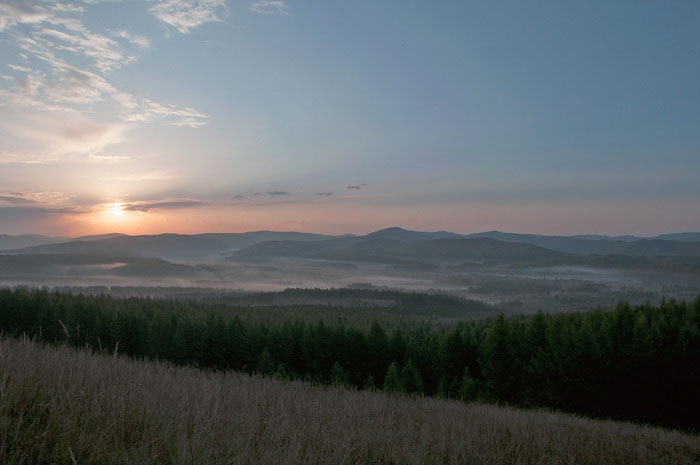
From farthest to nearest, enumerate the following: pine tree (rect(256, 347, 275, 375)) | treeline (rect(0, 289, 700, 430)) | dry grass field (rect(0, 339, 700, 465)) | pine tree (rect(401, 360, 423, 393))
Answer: pine tree (rect(256, 347, 275, 375)), pine tree (rect(401, 360, 423, 393)), treeline (rect(0, 289, 700, 430)), dry grass field (rect(0, 339, 700, 465))

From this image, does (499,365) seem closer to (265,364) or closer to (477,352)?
(477,352)

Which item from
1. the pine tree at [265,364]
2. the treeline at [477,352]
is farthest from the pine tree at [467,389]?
the pine tree at [265,364]

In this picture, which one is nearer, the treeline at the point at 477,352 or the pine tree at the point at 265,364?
the treeline at the point at 477,352

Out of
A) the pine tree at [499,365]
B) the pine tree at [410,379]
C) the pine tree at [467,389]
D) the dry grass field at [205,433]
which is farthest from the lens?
the pine tree at [499,365]

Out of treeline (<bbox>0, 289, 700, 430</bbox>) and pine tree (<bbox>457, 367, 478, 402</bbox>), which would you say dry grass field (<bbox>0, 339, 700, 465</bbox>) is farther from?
pine tree (<bbox>457, 367, 478, 402</bbox>)

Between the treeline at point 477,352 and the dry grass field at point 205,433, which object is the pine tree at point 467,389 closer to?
the treeline at point 477,352

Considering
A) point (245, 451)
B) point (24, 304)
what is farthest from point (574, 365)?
point (24, 304)

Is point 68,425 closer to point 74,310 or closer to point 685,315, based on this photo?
point 685,315

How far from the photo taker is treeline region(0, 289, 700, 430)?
115 feet

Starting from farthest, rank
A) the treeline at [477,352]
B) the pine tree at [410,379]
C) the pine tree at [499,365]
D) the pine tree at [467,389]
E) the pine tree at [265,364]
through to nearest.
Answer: the pine tree at [265,364] < the pine tree at [499,365] < the pine tree at [410,379] < the pine tree at [467,389] < the treeline at [477,352]

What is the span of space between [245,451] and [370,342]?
4381cm

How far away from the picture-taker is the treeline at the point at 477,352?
35125 millimetres

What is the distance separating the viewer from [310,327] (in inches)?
1982

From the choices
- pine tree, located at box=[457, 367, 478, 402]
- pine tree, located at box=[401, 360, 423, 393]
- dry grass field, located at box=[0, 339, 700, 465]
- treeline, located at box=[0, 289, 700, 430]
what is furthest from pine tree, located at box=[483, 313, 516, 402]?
dry grass field, located at box=[0, 339, 700, 465]
